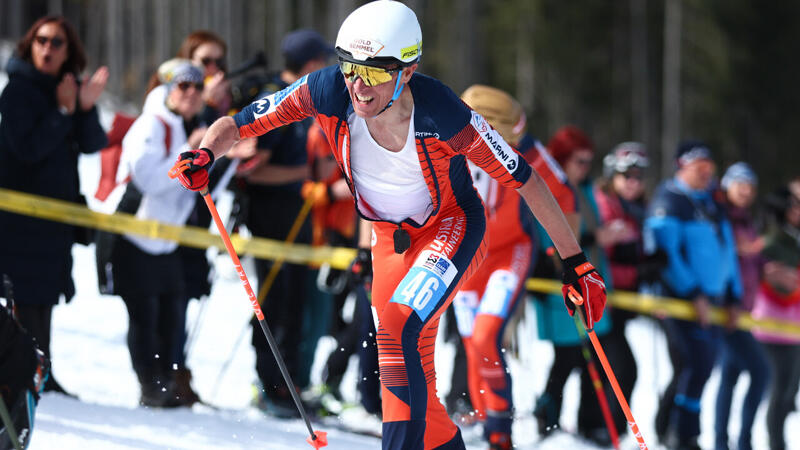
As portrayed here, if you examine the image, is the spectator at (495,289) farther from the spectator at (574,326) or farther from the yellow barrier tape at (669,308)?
the yellow barrier tape at (669,308)

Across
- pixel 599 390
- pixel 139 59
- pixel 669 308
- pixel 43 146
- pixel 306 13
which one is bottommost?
pixel 599 390

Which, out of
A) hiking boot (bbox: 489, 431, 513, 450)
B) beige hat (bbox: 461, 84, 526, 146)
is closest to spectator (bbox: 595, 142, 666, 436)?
beige hat (bbox: 461, 84, 526, 146)

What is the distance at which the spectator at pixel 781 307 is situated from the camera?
25.2 ft

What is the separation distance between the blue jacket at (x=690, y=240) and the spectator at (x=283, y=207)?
9.34ft

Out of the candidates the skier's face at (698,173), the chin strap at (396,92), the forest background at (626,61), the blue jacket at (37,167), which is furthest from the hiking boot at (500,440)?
the forest background at (626,61)

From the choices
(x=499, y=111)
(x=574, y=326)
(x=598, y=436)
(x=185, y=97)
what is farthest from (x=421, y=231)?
(x=598, y=436)

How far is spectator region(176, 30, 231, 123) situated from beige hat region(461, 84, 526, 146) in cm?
159

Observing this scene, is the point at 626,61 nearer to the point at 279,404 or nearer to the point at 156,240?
the point at 279,404

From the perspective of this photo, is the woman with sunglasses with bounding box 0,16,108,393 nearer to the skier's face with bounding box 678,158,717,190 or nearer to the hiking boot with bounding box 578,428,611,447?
the hiking boot with bounding box 578,428,611,447

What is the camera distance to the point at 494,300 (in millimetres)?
5578

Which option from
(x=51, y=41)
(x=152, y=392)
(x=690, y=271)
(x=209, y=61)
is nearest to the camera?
(x=51, y=41)

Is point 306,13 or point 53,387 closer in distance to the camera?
point 53,387

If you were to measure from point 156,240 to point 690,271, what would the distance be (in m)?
4.18

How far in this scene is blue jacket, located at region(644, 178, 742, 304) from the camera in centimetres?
750
